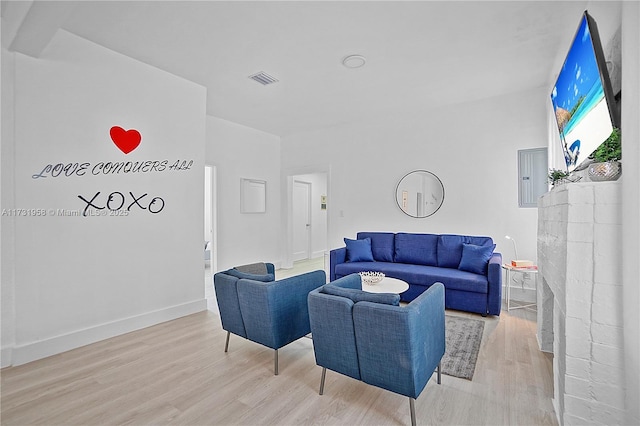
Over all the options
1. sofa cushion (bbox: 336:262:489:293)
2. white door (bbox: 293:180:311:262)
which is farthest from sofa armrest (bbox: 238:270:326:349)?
white door (bbox: 293:180:311:262)

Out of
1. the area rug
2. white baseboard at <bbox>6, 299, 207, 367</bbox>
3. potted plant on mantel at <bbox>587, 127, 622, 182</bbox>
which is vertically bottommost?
the area rug

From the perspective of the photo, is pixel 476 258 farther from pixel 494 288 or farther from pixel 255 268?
pixel 255 268

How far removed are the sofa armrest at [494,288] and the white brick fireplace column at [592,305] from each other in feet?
6.44

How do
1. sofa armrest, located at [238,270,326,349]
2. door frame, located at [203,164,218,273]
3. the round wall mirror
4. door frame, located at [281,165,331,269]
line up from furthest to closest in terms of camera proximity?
door frame, located at [281,165,331,269] → door frame, located at [203,164,218,273] → the round wall mirror → sofa armrest, located at [238,270,326,349]

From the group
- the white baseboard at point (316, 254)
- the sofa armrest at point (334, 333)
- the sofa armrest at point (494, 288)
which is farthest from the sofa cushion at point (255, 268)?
the white baseboard at point (316, 254)

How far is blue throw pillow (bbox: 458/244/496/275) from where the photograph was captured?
3816 mm

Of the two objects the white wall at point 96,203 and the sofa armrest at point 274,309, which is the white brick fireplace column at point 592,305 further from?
the white wall at point 96,203

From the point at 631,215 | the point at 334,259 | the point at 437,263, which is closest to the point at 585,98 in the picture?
the point at 631,215

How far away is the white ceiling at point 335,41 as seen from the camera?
2484 mm

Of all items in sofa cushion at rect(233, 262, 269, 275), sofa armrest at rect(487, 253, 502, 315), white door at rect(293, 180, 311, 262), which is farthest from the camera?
white door at rect(293, 180, 311, 262)

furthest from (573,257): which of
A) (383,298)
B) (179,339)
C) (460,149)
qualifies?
(460,149)

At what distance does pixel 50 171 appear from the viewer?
9.03ft

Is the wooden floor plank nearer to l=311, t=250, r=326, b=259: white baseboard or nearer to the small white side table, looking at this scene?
the small white side table

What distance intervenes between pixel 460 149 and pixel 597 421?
3777mm
